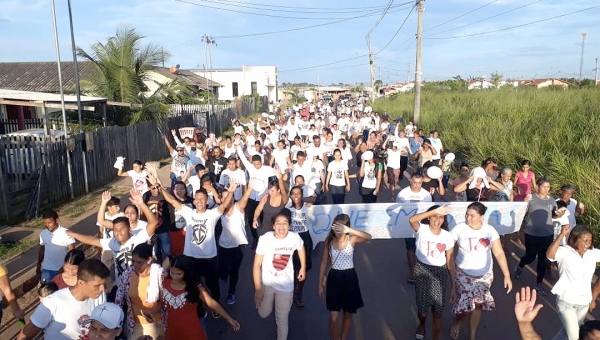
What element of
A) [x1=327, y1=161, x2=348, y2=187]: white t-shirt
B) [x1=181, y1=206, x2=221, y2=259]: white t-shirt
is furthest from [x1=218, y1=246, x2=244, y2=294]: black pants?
[x1=327, y1=161, x2=348, y2=187]: white t-shirt

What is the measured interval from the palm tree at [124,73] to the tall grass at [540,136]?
36.6 ft

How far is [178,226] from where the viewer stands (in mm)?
5988

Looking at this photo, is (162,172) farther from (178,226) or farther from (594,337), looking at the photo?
(594,337)

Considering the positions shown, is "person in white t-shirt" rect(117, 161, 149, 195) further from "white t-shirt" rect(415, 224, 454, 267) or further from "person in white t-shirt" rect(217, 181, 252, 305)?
"white t-shirt" rect(415, 224, 454, 267)

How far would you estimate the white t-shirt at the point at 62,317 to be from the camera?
3219 mm

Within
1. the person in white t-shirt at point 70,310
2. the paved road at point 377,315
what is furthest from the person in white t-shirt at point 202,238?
the person in white t-shirt at point 70,310

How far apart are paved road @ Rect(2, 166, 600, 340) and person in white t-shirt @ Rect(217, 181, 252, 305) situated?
455 millimetres

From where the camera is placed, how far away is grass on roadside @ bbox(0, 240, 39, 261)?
746 cm

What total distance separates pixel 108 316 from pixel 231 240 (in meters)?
2.83

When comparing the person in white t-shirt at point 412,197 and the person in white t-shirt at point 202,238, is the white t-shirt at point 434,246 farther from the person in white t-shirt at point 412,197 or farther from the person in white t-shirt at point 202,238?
the person in white t-shirt at point 202,238

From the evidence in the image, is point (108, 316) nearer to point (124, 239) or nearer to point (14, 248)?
point (124, 239)

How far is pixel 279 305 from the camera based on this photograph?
4676 millimetres

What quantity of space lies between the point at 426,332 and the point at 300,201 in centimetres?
213

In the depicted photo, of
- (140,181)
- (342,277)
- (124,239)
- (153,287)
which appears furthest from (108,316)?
(140,181)
